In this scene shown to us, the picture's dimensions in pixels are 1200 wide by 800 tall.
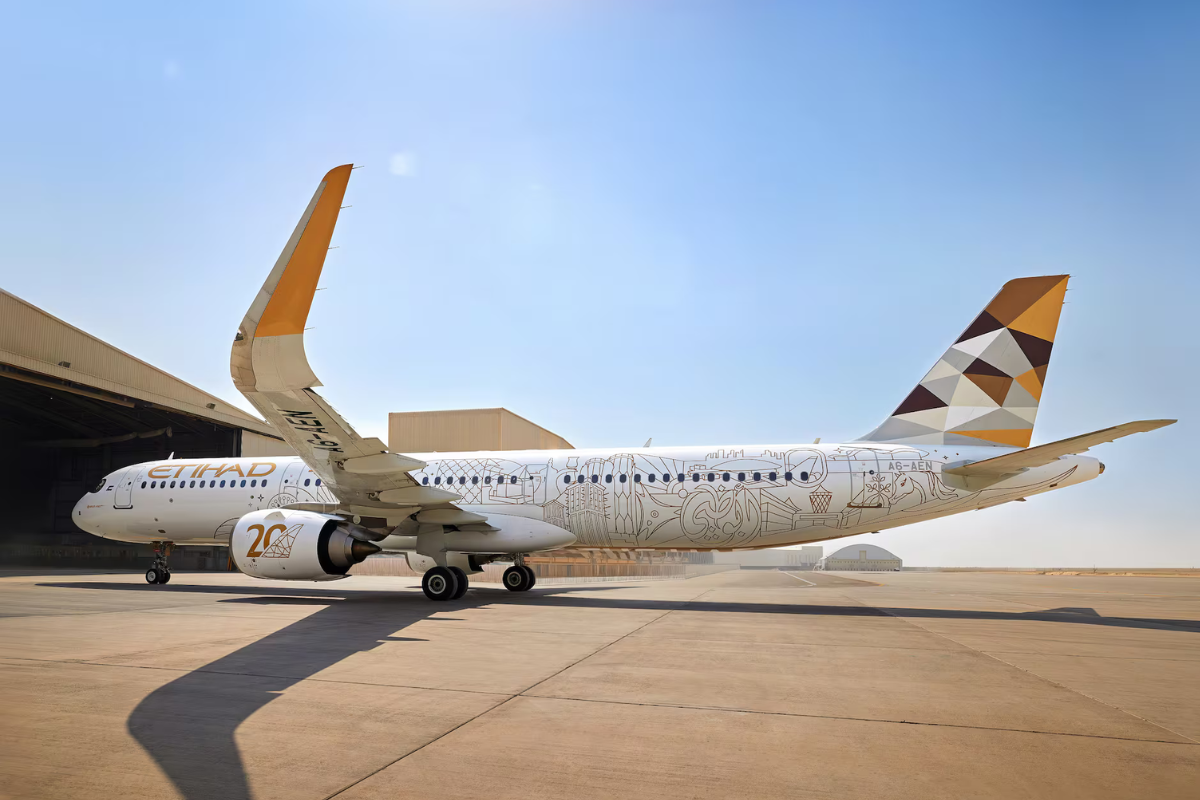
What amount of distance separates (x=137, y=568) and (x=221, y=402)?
9.92m

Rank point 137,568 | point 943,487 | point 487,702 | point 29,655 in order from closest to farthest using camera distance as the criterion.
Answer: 1. point 487,702
2. point 29,655
3. point 943,487
4. point 137,568

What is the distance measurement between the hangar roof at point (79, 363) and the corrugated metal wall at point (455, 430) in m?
7.29

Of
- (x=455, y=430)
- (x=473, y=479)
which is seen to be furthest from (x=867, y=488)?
(x=455, y=430)

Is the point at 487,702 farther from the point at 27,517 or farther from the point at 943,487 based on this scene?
the point at 27,517

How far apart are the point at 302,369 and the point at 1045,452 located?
10.9 m

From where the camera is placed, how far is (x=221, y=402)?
1182 inches

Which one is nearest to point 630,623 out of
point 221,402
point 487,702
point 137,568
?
Result: point 487,702

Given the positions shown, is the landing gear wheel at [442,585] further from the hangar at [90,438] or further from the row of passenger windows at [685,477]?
the hangar at [90,438]

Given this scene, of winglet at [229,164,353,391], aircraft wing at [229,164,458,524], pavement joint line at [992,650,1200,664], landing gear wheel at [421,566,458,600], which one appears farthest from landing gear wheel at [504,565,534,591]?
pavement joint line at [992,650,1200,664]

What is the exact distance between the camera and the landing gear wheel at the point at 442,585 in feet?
43.3

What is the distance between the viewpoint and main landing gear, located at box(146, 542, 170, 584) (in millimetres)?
18328

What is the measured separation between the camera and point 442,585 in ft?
43.3

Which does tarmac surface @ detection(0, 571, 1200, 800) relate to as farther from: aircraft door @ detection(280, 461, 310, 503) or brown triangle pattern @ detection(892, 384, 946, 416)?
aircraft door @ detection(280, 461, 310, 503)

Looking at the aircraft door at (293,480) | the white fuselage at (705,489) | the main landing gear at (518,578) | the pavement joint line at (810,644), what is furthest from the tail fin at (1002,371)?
the aircraft door at (293,480)
